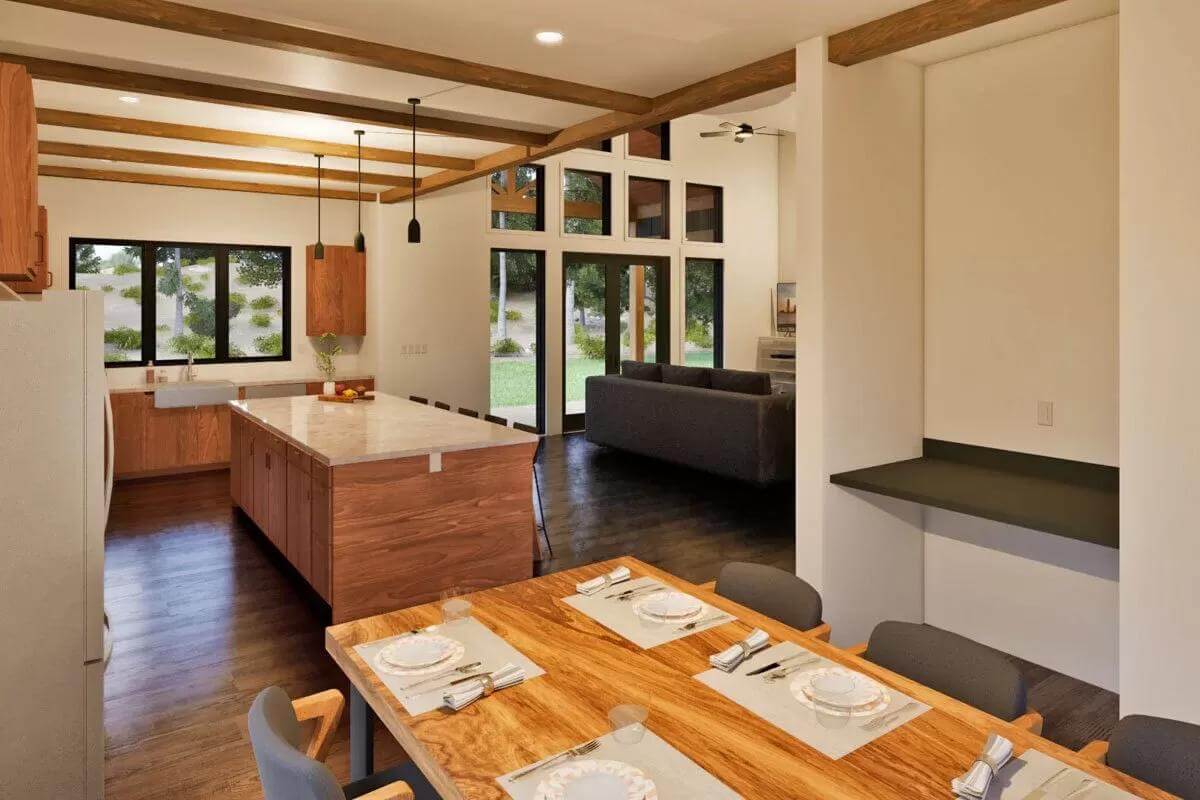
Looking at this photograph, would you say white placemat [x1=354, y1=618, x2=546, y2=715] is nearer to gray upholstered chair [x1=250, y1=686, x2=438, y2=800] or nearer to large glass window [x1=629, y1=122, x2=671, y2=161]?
gray upholstered chair [x1=250, y1=686, x2=438, y2=800]

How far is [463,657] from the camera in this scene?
196cm

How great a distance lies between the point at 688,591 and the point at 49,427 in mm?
1883

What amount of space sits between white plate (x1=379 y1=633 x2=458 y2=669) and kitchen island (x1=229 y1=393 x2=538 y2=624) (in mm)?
1639

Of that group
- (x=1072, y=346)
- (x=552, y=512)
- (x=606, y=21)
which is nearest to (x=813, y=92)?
(x=606, y=21)

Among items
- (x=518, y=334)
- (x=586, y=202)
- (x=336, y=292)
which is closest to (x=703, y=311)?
(x=586, y=202)

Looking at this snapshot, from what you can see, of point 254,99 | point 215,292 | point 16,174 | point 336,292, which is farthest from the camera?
point 336,292

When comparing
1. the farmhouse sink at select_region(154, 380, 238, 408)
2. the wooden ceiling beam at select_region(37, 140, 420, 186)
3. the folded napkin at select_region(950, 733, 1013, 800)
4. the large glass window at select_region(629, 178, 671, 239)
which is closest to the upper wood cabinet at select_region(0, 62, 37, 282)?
the folded napkin at select_region(950, 733, 1013, 800)

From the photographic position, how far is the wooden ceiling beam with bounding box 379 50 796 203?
375 centimetres

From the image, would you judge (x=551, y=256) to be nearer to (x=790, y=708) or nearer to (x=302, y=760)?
(x=790, y=708)

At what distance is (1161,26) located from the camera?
2.42 m

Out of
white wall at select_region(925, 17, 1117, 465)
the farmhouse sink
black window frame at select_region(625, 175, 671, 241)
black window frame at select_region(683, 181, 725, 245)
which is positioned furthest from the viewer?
black window frame at select_region(683, 181, 725, 245)

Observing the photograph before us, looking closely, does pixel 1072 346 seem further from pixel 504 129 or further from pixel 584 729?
pixel 504 129

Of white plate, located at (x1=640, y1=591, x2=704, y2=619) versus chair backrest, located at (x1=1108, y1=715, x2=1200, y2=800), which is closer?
chair backrest, located at (x1=1108, y1=715, x2=1200, y2=800)

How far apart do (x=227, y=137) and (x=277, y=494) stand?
2650 mm
